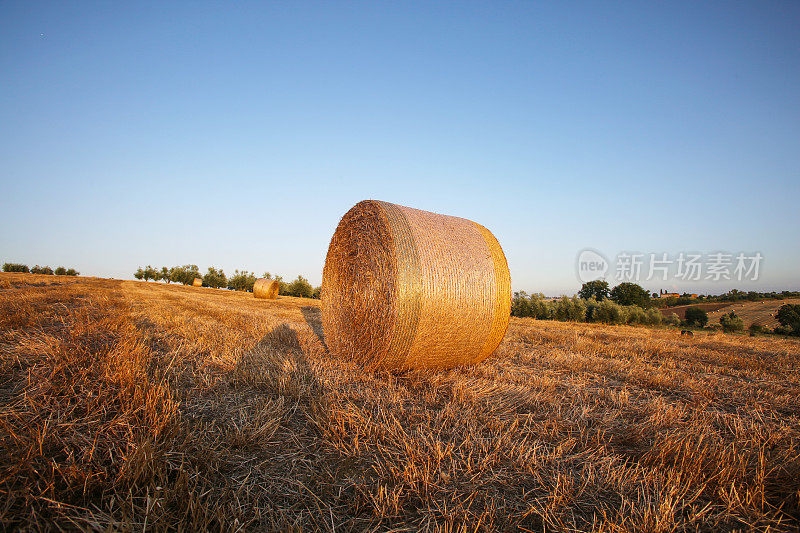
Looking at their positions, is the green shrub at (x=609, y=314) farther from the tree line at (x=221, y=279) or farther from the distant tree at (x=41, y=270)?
the distant tree at (x=41, y=270)

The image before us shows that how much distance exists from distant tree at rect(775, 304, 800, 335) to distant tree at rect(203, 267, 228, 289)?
60.0m

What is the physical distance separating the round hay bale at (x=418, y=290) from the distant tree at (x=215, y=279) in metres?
55.6

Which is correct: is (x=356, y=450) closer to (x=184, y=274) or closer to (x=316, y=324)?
(x=316, y=324)

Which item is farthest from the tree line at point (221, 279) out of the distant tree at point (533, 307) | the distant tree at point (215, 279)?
the distant tree at point (533, 307)

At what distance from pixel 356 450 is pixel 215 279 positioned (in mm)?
60167

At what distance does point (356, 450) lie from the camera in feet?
7.46

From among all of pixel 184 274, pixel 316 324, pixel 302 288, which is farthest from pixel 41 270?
pixel 316 324

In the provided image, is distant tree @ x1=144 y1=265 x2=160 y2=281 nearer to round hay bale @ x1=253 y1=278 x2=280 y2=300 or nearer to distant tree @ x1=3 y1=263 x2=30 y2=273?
distant tree @ x1=3 y1=263 x2=30 y2=273

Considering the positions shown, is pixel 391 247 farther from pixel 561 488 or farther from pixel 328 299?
pixel 561 488

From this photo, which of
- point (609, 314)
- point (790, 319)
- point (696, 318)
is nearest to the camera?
point (790, 319)

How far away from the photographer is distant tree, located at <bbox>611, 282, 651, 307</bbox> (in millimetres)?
25391

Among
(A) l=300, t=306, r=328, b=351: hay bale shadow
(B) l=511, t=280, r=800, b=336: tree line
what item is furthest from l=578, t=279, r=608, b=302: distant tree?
(A) l=300, t=306, r=328, b=351: hay bale shadow

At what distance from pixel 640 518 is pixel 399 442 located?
141cm

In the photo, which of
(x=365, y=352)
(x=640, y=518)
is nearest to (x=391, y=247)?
(x=365, y=352)
